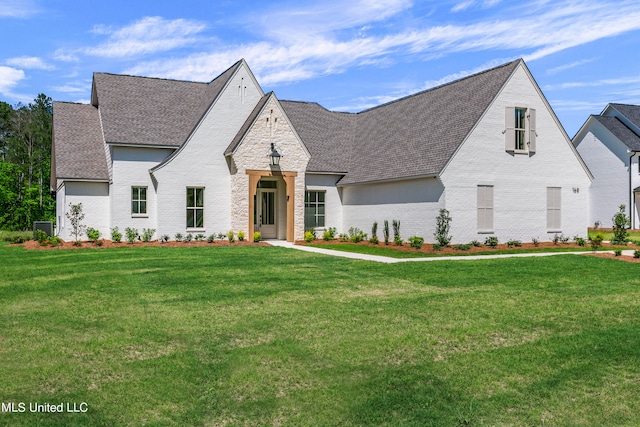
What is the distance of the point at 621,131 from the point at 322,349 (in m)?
37.9

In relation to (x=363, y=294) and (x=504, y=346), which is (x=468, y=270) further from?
(x=504, y=346)

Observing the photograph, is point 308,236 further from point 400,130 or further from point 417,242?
point 400,130

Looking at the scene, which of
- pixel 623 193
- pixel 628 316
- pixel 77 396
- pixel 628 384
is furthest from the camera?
pixel 623 193

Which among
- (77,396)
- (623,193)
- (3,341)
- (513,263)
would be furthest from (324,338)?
(623,193)

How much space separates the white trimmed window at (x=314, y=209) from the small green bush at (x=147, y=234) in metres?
6.84

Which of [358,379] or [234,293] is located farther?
[234,293]

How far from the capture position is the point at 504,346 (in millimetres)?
6945

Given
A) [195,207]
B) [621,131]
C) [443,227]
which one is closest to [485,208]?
[443,227]

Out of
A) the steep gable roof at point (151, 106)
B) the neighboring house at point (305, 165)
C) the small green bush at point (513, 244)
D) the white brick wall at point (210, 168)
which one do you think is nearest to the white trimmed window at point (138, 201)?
the neighboring house at point (305, 165)

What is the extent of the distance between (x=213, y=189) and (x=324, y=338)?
690 inches

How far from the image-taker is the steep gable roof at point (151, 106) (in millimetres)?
23641

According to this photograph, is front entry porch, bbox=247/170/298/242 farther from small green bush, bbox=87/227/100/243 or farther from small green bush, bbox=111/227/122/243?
small green bush, bbox=87/227/100/243

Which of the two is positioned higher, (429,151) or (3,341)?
(429,151)

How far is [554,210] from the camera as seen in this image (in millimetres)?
22875
